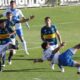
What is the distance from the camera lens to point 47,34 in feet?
56.1

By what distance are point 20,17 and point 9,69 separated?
3281 millimetres

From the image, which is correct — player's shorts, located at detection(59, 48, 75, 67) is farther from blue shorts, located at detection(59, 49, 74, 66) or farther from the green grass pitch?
the green grass pitch

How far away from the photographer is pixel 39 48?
70.5 feet

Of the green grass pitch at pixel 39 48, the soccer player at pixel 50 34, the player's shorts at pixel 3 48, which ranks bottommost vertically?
the green grass pitch at pixel 39 48

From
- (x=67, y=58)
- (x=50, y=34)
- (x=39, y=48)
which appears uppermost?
(x=50, y=34)

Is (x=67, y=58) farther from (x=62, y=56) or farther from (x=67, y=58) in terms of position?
(x=62, y=56)

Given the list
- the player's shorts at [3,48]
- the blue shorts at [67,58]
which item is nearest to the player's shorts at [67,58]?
the blue shorts at [67,58]

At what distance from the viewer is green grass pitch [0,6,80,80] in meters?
15.6

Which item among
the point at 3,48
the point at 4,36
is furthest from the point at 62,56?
the point at 4,36

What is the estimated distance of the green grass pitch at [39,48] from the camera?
15.6 metres

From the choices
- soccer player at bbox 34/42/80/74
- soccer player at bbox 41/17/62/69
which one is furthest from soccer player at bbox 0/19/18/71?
soccer player at bbox 34/42/80/74

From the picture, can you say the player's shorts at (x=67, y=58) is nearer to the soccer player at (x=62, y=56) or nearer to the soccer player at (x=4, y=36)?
the soccer player at (x=62, y=56)

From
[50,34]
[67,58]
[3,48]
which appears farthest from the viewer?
[50,34]

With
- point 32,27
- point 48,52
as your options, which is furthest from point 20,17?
point 32,27
